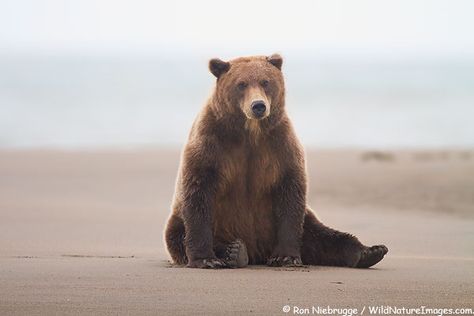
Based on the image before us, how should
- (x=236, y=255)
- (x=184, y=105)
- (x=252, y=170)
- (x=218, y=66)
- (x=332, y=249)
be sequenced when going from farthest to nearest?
(x=184, y=105)
(x=218, y=66)
(x=332, y=249)
(x=252, y=170)
(x=236, y=255)

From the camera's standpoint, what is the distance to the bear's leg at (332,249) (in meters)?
7.10

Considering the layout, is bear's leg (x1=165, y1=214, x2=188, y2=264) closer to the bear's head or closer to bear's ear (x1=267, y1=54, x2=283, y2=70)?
the bear's head

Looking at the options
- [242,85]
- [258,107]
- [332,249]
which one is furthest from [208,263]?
Answer: [242,85]

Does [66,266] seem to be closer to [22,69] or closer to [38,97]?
[38,97]

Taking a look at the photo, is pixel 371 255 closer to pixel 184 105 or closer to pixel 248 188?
pixel 248 188

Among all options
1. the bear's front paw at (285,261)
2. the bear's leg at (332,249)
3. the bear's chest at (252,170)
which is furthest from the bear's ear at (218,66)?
the bear's front paw at (285,261)

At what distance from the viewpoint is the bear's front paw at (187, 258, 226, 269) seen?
693 centimetres

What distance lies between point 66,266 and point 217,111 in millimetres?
1579

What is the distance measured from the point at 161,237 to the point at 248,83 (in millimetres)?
3088

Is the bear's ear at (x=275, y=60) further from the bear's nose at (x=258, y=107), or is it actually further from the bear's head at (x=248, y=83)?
the bear's nose at (x=258, y=107)

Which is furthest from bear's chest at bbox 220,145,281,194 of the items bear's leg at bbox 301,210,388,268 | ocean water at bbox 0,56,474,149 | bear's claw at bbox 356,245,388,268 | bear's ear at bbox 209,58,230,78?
ocean water at bbox 0,56,474,149

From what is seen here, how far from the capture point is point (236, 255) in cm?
690

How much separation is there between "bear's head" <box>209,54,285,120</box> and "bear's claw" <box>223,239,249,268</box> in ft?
2.77

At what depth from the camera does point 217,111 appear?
7352 mm
